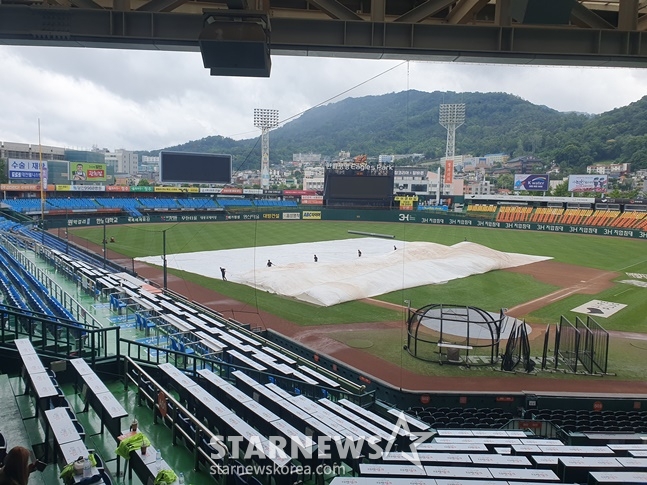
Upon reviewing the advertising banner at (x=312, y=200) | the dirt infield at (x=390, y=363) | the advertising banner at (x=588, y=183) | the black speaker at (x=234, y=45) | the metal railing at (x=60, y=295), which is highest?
the advertising banner at (x=588, y=183)

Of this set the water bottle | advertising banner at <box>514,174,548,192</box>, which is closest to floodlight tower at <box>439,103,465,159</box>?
the water bottle

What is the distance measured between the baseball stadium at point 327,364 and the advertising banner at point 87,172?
30.4 m

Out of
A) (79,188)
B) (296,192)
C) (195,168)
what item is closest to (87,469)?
(195,168)

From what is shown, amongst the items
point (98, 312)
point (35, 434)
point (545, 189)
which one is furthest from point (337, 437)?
point (545, 189)

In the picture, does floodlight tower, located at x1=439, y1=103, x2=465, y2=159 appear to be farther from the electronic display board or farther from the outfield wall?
the electronic display board

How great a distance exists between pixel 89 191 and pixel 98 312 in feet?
169

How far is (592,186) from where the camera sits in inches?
2307

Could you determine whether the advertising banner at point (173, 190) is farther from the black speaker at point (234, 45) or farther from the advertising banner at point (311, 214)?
the black speaker at point (234, 45)

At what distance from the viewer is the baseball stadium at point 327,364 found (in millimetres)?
5723

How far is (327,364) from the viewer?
13922 mm

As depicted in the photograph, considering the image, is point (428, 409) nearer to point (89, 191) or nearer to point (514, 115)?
point (514, 115)

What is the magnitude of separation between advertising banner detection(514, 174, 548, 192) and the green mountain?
2.68 m

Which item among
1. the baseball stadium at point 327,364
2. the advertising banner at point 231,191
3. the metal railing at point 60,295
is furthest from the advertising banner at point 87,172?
the metal railing at point 60,295

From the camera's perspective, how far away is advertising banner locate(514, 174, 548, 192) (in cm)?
5856
